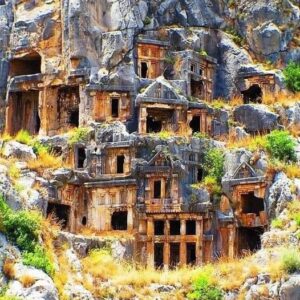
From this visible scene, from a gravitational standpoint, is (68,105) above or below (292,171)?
above

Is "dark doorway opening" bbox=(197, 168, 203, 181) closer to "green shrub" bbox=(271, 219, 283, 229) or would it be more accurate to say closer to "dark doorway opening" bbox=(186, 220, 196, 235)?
"dark doorway opening" bbox=(186, 220, 196, 235)

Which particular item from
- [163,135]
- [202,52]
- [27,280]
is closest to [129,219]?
[163,135]

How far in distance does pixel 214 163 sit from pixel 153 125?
6.31 metres

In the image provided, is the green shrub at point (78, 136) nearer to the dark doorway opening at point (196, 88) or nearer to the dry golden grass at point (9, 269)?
the dark doorway opening at point (196, 88)

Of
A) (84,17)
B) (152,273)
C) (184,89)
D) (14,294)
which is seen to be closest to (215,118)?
(184,89)

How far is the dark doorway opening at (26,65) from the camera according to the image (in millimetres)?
47688

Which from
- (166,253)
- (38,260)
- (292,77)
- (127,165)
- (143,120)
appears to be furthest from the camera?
(292,77)

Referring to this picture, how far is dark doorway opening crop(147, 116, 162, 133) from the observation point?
150ft

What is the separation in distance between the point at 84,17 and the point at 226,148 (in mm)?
11891

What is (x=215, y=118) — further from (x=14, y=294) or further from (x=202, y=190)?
(x=14, y=294)

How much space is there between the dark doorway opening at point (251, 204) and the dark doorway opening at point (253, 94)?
940cm

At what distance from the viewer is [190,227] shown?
133ft

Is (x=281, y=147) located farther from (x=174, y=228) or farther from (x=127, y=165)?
(x=127, y=165)

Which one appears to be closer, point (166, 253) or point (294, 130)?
point (166, 253)
